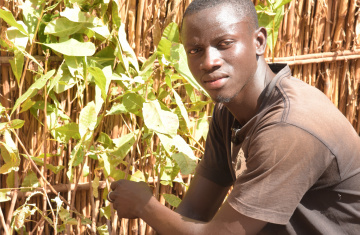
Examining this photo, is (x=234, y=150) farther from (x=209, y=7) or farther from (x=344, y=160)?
(x=209, y=7)

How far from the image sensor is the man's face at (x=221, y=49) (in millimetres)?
994

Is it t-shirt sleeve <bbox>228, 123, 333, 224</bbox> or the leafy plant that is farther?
the leafy plant

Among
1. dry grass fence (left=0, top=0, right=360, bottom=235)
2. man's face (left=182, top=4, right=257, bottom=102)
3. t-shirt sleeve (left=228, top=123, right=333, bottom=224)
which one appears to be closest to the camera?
t-shirt sleeve (left=228, top=123, right=333, bottom=224)

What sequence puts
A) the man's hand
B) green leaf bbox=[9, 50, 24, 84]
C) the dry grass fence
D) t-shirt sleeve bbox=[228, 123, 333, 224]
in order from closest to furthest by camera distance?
t-shirt sleeve bbox=[228, 123, 333, 224] → the man's hand → green leaf bbox=[9, 50, 24, 84] → the dry grass fence

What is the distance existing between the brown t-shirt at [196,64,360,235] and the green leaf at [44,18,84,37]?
658 mm

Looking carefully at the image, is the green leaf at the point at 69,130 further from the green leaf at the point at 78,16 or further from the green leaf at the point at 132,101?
the green leaf at the point at 78,16

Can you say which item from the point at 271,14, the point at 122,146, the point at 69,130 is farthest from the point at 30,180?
the point at 271,14

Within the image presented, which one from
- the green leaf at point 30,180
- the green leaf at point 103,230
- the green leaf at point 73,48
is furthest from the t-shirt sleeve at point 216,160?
the green leaf at point 30,180

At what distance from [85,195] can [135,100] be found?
1.93ft

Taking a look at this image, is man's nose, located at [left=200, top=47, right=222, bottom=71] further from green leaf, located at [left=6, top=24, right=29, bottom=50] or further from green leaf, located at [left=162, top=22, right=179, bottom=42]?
green leaf, located at [left=6, top=24, right=29, bottom=50]

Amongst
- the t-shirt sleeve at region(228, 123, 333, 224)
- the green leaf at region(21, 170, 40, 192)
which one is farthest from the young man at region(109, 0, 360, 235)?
the green leaf at region(21, 170, 40, 192)

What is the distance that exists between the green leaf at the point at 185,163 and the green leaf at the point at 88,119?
0.94ft

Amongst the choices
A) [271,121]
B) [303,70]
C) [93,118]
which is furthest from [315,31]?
[93,118]

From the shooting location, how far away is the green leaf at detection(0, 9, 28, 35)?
113 centimetres
